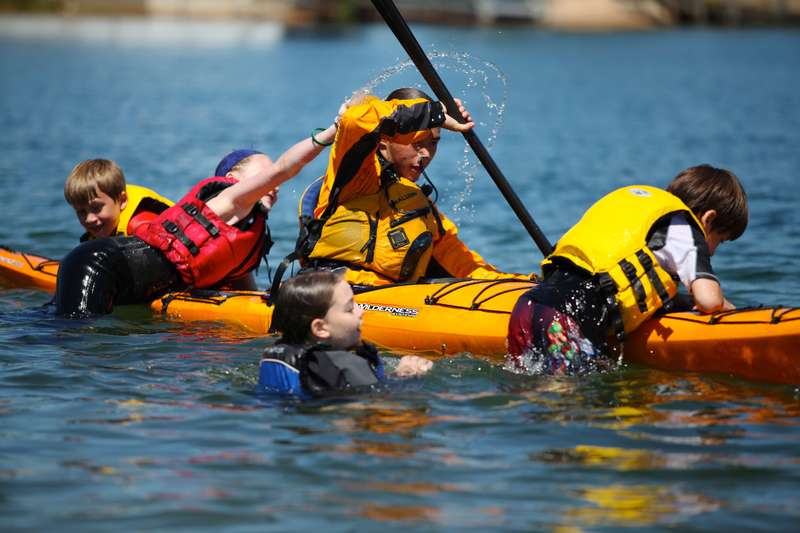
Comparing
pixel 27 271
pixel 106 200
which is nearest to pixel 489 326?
pixel 106 200

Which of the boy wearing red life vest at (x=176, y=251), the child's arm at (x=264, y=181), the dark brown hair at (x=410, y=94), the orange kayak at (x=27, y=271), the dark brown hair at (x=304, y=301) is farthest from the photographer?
the orange kayak at (x=27, y=271)

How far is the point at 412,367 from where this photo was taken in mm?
5336

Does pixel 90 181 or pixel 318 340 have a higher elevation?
pixel 90 181

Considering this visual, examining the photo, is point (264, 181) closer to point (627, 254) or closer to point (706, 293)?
point (627, 254)

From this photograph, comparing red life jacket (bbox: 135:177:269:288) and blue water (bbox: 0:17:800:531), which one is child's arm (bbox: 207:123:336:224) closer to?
red life jacket (bbox: 135:177:269:288)

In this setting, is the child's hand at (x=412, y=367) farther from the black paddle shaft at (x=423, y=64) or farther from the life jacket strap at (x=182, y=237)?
the life jacket strap at (x=182, y=237)

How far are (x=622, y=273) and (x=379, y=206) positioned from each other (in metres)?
1.67

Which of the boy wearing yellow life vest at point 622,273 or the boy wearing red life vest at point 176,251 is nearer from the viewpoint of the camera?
the boy wearing yellow life vest at point 622,273

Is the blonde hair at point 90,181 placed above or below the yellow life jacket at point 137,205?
above

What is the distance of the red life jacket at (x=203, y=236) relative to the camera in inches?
277

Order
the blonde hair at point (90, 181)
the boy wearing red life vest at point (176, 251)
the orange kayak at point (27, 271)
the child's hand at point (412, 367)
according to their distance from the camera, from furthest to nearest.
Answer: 1. the orange kayak at point (27, 271)
2. the blonde hair at point (90, 181)
3. the boy wearing red life vest at point (176, 251)
4. the child's hand at point (412, 367)

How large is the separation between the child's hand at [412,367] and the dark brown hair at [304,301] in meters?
0.47

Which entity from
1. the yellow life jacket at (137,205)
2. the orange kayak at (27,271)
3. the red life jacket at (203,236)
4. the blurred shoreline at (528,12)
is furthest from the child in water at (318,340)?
the blurred shoreline at (528,12)

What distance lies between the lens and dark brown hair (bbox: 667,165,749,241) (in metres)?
5.73
